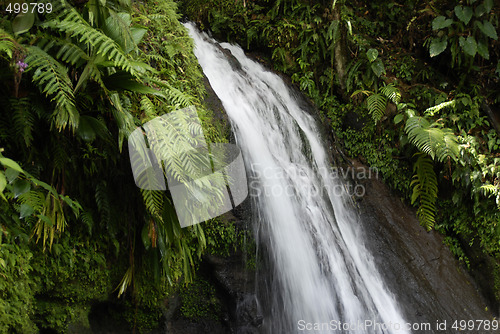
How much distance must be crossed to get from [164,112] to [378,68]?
407 cm

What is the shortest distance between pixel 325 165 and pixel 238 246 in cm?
240

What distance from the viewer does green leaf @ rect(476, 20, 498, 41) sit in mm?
5480

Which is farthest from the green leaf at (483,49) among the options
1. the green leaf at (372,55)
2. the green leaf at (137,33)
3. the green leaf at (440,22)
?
the green leaf at (137,33)

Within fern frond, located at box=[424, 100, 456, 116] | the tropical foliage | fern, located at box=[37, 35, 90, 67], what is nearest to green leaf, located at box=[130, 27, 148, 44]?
the tropical foliage

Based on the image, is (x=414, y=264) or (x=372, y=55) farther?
(x=372, y=55)

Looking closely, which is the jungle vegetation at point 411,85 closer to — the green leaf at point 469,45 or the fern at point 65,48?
the green leaf at point 469,45

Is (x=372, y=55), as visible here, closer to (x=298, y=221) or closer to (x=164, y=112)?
(x=298, y=221)

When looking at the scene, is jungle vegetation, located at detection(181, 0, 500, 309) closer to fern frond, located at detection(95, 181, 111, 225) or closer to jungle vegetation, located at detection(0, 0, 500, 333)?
jungle vegetation, located at detection(0, 0, 500, 333)

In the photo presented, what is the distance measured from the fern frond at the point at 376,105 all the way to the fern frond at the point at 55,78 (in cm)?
453

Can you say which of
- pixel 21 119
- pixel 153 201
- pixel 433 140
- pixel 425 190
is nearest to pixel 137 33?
pixel 21 119

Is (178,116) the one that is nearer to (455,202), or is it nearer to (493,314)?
(455,202)

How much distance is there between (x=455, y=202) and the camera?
543 centimetres

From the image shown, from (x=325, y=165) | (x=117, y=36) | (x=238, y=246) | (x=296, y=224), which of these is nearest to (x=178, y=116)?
(x=117, y=36)

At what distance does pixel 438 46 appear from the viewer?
228 inches
